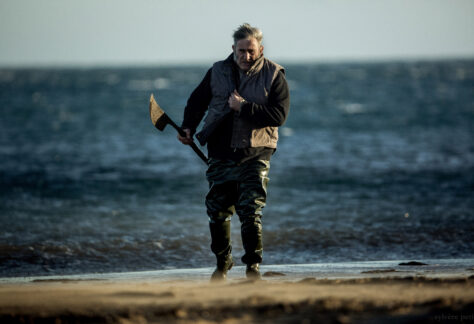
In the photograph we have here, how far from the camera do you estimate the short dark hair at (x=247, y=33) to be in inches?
197

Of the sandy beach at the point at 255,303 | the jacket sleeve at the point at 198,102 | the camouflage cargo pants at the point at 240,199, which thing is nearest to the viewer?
the sandy beach at the point at 255,303

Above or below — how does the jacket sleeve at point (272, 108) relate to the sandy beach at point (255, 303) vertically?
above

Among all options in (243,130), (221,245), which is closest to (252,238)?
(221,245)

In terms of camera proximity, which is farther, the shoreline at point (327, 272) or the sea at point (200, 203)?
the sea at point (200, 203)

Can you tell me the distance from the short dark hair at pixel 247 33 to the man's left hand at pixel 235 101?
416mm

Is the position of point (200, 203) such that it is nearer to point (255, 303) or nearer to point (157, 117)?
point (157, 117)

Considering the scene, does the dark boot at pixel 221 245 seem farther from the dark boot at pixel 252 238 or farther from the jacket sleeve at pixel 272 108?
the jacket sleeve at pixel 272 108

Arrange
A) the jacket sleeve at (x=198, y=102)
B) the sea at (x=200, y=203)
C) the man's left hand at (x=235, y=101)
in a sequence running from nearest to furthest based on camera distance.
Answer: the man's left hand at (x=235, y=101)
the jacket sleeve at (x=198, y=102)
the sea at (x=200, y=203)

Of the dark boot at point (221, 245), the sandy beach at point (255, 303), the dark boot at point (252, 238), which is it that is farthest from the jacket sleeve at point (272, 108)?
the sandy beach at point (255, 303)

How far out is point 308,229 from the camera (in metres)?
8.62

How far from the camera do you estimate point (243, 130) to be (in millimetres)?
5117

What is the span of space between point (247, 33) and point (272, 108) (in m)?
0.58

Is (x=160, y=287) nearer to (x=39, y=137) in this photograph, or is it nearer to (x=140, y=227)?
(x=140, y=227)

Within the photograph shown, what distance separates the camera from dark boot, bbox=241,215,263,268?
513 centimetres
